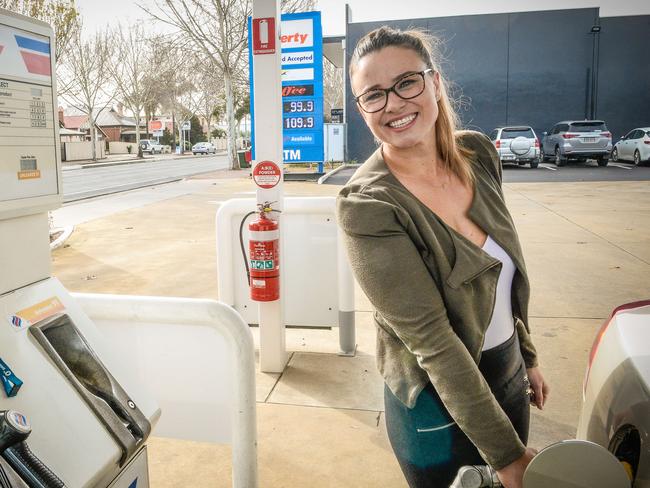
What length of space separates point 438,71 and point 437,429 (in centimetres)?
108

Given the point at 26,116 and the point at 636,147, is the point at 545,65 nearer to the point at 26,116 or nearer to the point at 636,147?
→ the point at 636,147

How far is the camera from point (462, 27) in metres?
29.2

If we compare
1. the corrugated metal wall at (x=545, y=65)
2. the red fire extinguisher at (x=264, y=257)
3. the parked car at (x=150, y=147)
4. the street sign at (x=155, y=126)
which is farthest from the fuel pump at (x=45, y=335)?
the street sign at (x=155, y=126)

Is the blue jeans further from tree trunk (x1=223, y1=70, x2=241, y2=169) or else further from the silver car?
tree trunk (x1=223, y1=70, x2=241, y2=169)

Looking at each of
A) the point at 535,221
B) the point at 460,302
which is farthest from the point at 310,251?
the point at 535,221

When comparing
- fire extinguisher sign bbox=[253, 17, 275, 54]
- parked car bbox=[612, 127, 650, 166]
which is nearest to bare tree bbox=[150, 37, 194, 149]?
parked car bbox=[612, 127, 650, 166]

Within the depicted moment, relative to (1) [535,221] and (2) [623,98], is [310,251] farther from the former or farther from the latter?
(2) [623,98]

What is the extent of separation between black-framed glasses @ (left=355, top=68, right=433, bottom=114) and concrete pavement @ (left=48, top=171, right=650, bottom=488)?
6.69 feet

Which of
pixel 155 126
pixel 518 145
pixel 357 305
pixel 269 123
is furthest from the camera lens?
pixel 155 126

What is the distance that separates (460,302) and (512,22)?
30401 millimetres

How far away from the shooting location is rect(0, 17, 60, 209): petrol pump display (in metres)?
1.48

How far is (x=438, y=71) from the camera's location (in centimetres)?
189

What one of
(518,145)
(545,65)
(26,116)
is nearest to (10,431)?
(26,116)

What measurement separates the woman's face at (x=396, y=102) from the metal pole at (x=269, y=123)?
94.1 inches
